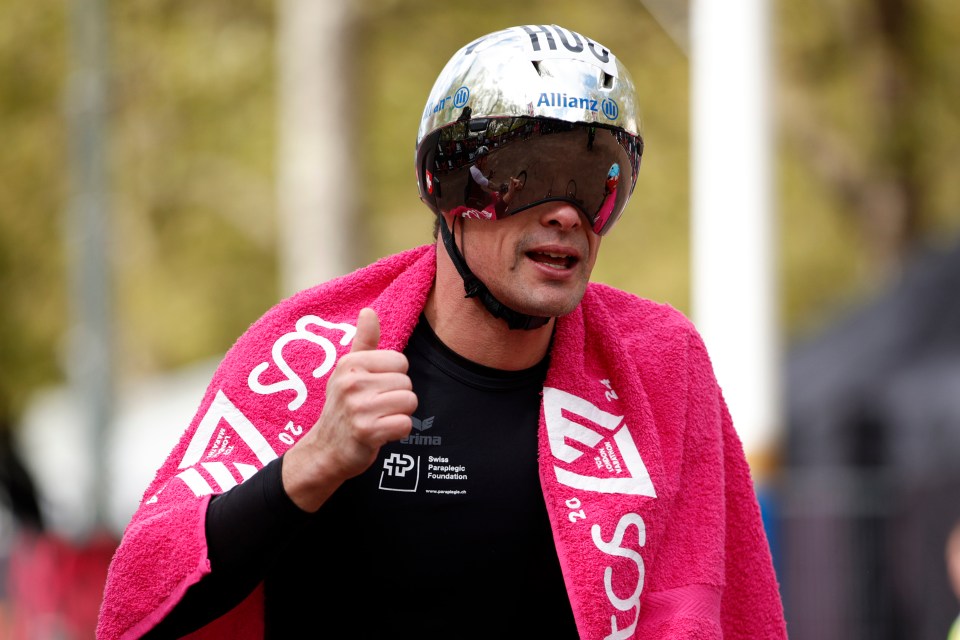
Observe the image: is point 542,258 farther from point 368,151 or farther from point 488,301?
point 368,151

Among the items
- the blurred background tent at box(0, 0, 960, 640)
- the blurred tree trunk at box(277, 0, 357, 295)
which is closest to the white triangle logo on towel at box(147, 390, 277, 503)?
the blurred background tent at box(0, 0, 960, 640)

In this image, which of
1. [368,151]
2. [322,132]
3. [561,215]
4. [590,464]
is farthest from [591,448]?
[368,151]

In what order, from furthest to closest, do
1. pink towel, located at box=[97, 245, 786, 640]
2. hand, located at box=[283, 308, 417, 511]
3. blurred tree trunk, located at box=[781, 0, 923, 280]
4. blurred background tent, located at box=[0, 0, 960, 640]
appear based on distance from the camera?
blurred tree trunk, located at box=[781, 0, 923, 280], blurred background tent, located at box=[0, 0, 960, 640], pink towel, located at box=[97, 245, 786, 640], hand, located at box=[283, 308, 417, 511]

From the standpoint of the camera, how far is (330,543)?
327 centimetres

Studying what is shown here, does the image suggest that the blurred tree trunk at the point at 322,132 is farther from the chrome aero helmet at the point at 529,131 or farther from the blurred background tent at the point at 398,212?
the chrome aero helmet at the point at 529,131

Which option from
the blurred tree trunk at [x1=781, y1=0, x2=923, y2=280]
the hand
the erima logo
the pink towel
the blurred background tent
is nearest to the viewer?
the hand

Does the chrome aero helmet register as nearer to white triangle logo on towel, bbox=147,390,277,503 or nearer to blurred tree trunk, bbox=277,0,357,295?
white triangle logo on towel, bbox=147,390,277,503

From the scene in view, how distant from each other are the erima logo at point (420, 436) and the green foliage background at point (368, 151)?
10.7 meters

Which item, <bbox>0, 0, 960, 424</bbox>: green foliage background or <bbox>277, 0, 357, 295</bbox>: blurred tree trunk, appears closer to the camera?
<bbox>277, 0, 357, 295</bbox>: blurred tree trunk

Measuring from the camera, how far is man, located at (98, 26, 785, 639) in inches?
125

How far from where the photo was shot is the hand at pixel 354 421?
2.87 metres

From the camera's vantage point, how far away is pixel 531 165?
321 cm

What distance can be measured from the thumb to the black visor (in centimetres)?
41

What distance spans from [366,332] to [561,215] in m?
0.49
